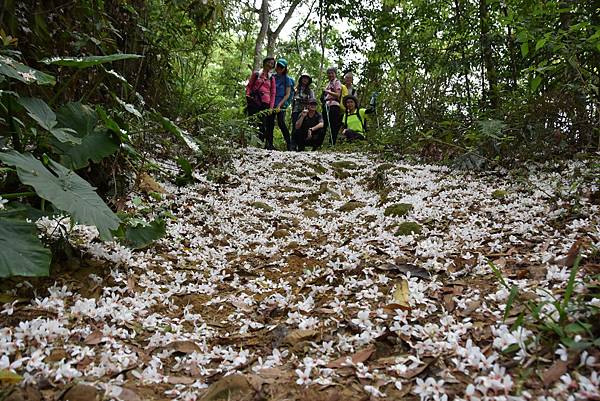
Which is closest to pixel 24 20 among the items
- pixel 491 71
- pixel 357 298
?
pixel 357 298

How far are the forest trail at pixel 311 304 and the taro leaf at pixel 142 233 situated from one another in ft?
0.41

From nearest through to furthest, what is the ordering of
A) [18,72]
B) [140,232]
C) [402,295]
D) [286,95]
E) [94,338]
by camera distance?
[94,338] → [18,72] → [402,295] → [140,232] → [286,95]

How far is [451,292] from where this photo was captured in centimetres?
270

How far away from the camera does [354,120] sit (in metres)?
10.8

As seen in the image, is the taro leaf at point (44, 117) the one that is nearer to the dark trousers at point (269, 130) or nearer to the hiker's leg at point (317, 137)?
the dark trousers at point (269, 130)

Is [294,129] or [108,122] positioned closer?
[108,122]

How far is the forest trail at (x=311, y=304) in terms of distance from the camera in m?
1.93

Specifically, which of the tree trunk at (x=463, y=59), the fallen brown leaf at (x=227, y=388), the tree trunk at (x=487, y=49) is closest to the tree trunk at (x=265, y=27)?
the tree trunk at (x=463, y=59)

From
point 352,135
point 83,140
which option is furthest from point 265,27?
point 83,140

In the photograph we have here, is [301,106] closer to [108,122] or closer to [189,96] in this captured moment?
[189,96]

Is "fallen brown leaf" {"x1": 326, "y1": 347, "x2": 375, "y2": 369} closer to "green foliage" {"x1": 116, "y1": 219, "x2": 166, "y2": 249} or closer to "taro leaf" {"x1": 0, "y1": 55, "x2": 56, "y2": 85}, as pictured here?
"green foliage" {"x1": 116, "y1": 219, "x2": 166, "y2": 249}

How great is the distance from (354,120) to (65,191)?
29.5 ft

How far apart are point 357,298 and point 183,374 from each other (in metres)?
1.22

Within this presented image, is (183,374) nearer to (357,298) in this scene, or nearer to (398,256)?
(357,298)
